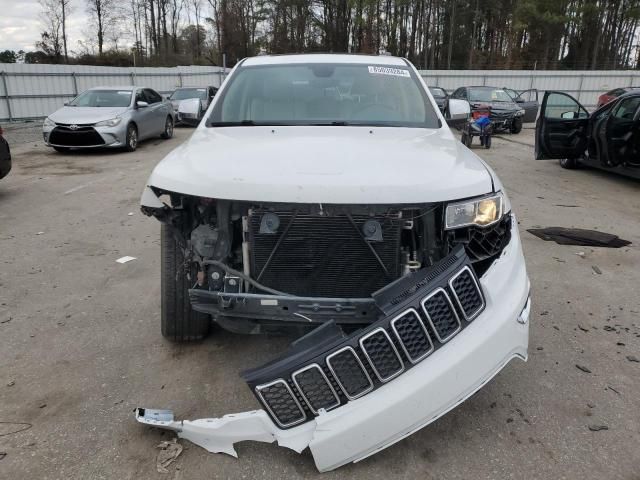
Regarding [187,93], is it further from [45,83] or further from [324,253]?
[324,253]

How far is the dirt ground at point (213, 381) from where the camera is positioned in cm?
223

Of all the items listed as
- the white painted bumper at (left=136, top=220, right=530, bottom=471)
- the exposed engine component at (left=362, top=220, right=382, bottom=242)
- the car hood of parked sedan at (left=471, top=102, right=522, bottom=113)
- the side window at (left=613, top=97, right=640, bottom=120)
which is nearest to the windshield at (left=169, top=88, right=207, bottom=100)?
the car hood of parked sedan at (left=471, top=102, right=522, bottom=113)

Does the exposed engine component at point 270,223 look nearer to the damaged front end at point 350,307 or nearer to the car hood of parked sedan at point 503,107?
the damaged front end at point 350,307

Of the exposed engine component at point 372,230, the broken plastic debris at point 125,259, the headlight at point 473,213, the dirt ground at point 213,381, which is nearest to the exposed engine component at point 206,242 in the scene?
the exposed engine component at point 372,230

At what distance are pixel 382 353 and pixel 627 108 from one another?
7.80 meters

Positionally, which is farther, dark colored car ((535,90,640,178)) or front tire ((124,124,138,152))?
front tire ((124,124,138,152))

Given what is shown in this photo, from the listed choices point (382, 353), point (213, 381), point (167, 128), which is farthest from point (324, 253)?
point (167, 128)

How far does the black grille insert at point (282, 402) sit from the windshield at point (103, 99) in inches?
469

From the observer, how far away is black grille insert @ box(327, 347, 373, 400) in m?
Answer: 2.05

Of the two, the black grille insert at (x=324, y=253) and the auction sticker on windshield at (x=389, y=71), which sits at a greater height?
the auction sticker on windshield at (x=389, y=71)

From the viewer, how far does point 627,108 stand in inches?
311

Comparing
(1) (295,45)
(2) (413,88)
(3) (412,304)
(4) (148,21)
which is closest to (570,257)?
(2) (413,88)

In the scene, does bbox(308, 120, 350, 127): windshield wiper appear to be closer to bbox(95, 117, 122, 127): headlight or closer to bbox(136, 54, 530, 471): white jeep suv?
bbox(136, 54, 530, 471): white jeep suv

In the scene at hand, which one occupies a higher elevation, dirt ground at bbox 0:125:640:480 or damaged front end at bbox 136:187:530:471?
damaged front end at bbox 136:187:530:471
